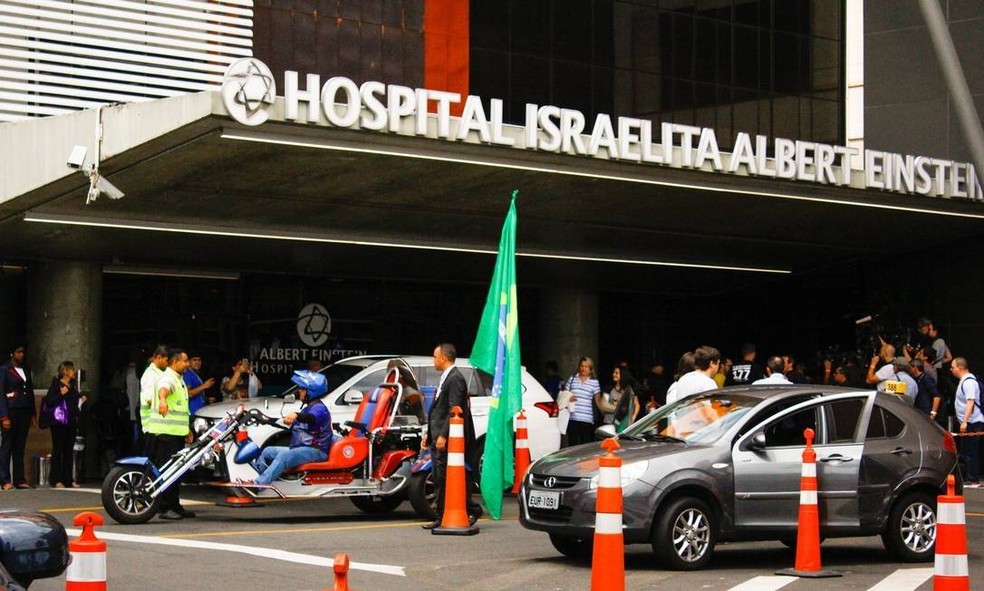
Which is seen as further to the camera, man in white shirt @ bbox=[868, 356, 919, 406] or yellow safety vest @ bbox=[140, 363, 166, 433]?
man in white shirt @ bbox=[868, 356, 919, 406]

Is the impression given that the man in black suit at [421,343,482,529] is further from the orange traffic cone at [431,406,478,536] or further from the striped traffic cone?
the striped traffic cone

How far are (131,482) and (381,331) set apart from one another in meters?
16.0

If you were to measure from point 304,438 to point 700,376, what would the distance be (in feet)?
13.3

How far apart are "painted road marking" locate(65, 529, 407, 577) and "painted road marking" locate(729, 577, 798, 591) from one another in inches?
97.4

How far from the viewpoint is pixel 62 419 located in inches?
787

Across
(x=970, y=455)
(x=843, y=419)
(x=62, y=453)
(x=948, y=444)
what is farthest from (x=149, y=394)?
(x=970, y=455)

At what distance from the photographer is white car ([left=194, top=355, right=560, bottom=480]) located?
17.3 m

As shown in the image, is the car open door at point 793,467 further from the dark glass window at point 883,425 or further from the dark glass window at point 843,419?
the dark glass window at point 883,425

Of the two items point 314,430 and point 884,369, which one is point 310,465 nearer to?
point 314,430

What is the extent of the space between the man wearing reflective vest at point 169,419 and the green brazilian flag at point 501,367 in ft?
10.1

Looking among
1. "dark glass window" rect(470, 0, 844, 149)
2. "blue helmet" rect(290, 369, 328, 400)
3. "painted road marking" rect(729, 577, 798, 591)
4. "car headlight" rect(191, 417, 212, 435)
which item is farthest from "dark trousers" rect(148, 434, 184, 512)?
"dark glass window" rect(470, 0, 844, 149)

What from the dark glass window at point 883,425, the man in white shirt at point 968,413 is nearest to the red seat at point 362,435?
the dark glass window at point 883,425

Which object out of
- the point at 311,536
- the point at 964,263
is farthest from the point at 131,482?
the point at 964,263

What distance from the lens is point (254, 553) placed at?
1225cm
